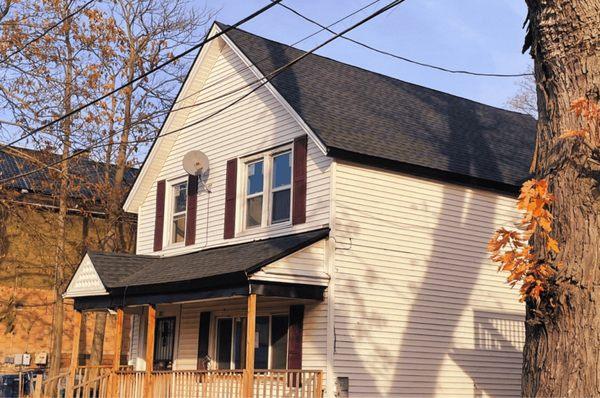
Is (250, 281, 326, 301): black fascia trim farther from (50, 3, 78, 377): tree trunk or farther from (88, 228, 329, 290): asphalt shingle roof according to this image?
(50, 3, 78, 377): tree trunk

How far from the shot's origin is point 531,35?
20.5 feet

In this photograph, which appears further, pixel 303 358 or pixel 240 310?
pixel 240 310

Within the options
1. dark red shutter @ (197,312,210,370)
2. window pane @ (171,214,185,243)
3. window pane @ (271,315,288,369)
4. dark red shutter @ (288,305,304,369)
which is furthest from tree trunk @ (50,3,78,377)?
dark red shutter @ (288,305,304,369)

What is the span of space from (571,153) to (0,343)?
26.5 metres

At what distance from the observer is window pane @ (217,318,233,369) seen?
60.7 ft

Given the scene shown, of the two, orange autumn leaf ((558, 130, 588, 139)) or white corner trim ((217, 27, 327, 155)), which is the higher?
white corner trim ((217, 27, 327, 155))

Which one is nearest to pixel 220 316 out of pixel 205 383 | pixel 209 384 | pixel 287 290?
pixel 205 383

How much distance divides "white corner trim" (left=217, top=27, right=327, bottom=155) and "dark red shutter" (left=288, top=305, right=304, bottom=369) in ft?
10.3

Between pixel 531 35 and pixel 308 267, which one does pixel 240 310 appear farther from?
pixel 531 35

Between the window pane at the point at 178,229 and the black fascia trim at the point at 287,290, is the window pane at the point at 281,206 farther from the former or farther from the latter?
the window pane at the point at 178,229

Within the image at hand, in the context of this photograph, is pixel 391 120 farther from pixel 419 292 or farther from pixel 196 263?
pixel 196 263

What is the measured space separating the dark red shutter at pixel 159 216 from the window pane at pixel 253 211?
372cm

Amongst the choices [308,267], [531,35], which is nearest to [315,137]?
[308,267]

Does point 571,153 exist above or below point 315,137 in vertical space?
below
